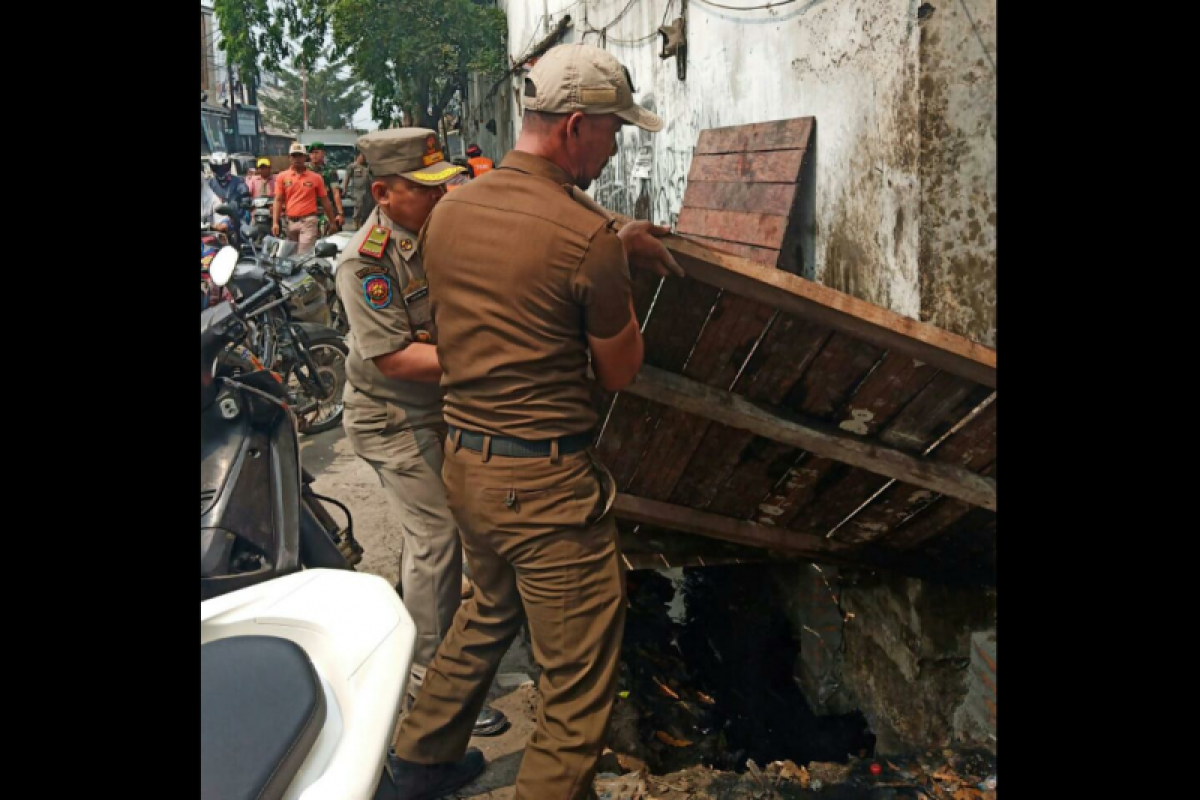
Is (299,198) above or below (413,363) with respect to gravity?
above

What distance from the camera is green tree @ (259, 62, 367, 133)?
84312 mm

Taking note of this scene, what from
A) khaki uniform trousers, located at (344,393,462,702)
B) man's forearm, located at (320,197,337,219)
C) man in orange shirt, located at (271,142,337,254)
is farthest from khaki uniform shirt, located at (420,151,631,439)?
man's forearm, located at (320,197,337,219)

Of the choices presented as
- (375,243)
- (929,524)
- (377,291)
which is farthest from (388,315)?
(929,524)

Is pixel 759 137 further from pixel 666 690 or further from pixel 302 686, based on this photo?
pixel 302 686

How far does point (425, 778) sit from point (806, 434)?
4.95 feet

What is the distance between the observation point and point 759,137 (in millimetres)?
5570

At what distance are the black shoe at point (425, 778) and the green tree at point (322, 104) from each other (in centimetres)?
8498

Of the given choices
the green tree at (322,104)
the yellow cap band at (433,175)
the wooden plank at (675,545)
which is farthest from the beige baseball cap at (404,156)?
the green tree at (322,104)

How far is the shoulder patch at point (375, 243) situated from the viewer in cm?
296

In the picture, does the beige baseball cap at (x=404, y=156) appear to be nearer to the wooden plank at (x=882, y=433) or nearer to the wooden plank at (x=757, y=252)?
the wooden plank at (x=882, y=433)

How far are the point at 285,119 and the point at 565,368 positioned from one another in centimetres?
9713
